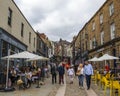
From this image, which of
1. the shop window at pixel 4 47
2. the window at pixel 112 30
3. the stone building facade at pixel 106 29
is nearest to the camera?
the shop window at pixel 4 47

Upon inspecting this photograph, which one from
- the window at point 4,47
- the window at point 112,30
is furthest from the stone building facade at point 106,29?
the window at point 4,47

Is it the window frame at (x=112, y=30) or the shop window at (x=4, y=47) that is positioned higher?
the window frame at (x=112, y=30)

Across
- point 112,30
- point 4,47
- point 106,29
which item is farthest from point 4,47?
point 106,29

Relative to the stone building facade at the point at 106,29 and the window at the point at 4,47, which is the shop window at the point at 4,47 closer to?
the window at the point at 4,47

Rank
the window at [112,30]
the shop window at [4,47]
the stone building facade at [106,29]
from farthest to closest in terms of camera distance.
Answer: the window at [112,30] < the stone building facade at [106,29] < the shop window at [4,47]

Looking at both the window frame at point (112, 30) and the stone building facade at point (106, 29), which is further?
the window frame at point (112, 30)

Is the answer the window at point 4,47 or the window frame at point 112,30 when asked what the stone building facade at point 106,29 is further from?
the window at point 4,47

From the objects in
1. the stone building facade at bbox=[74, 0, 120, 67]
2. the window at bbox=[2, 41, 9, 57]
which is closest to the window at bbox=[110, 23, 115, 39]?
the stone building facade at bbox=[74, 0, 120, 67]

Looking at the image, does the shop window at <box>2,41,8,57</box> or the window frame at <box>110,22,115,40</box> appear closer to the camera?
the shop window at <box>2,41,8,57</box>

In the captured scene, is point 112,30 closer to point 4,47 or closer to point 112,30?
point 112,30

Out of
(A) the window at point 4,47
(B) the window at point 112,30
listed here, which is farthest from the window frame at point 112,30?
(A) the window at point 4,47

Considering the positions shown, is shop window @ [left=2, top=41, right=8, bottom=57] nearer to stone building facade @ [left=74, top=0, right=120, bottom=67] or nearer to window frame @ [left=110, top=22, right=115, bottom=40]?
stone building facade @ [left=74, top=0, right=120, bottom=67]

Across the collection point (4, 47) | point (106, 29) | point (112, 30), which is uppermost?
point (106, 29)

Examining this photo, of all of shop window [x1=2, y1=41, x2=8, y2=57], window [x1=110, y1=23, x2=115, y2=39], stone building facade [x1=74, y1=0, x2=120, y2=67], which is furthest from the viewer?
window [x1=110, y1=23, x2=115, y2=39]
